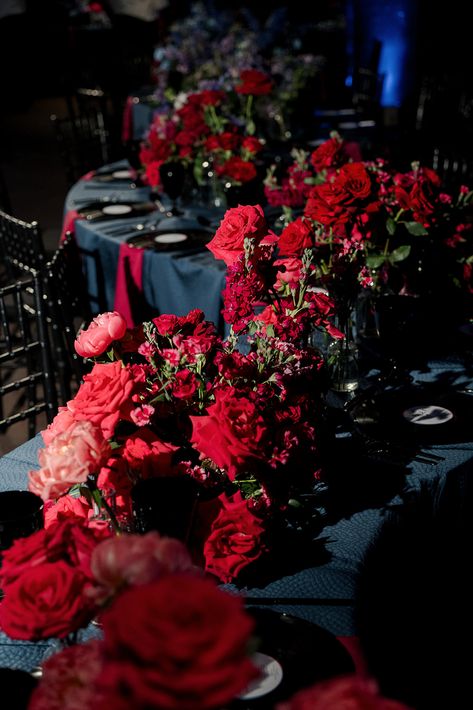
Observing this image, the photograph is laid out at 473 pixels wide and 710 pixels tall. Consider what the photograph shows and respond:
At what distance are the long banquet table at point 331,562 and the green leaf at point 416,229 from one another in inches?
22.5

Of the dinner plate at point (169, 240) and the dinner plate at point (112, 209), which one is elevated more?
the dinner plate at point (112, 209)

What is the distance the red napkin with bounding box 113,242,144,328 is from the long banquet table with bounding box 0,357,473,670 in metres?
1.25

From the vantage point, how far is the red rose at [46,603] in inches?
27.9

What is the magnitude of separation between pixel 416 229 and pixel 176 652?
1.49m

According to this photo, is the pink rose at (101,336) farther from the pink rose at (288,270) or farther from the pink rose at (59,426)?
the pink rose at (288,270)

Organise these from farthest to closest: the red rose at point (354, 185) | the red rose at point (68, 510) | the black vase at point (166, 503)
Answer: the red rose at point (354, 185), the red rose at point (68, 510), the black vase at point (166, 503)

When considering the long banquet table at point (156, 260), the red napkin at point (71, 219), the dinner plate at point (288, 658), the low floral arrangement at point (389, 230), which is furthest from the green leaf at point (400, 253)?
the red napkin at point (71, 219)

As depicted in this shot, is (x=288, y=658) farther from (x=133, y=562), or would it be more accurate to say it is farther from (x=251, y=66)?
(x=251, y=66)

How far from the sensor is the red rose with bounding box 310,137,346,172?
2096 mm

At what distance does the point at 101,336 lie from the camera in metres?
1.18

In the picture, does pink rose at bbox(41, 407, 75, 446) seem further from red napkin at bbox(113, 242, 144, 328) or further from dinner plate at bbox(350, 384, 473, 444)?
red napkin at bbox(113, 242, 144, 328)

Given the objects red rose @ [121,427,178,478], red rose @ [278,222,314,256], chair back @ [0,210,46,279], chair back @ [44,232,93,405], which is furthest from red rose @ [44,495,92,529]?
chair back @ [0,210,46,279]

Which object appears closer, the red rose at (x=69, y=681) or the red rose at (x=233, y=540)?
the red rose at (x=69, y=681)

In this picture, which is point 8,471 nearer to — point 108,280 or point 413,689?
point 413,689
